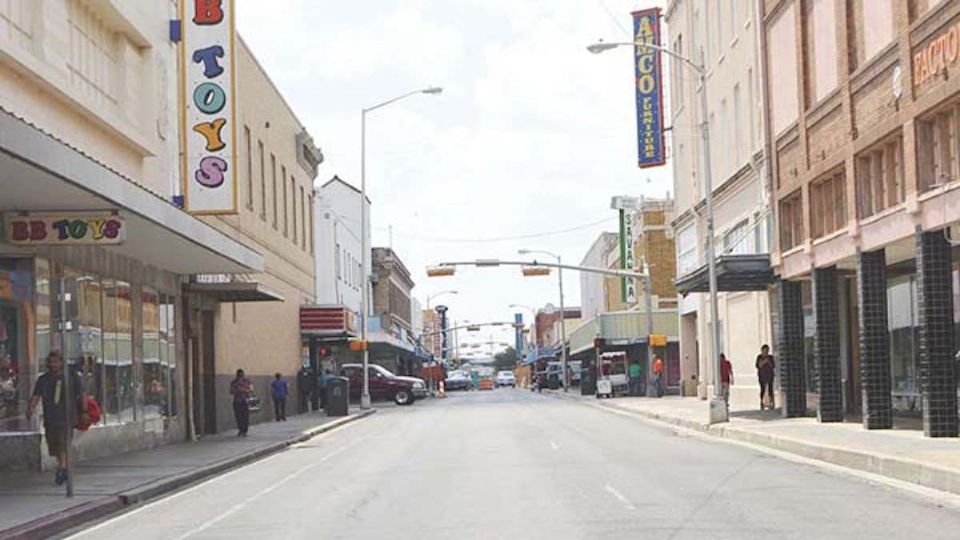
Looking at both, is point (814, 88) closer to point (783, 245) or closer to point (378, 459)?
point (783, 245)

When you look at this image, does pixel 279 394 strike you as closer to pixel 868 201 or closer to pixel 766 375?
pixel 766 375

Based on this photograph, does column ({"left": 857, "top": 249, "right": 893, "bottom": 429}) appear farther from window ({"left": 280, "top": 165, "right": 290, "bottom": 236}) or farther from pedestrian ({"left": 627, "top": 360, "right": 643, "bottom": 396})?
pedestrian ({"left": 627, "top": 360, "right": 643, "bottom": 396})

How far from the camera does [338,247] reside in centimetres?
7044

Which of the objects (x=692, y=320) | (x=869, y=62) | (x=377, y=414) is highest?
(x=869, y=62)

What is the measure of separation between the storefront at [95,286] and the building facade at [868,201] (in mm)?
12644

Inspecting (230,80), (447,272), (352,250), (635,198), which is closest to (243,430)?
(230,80)

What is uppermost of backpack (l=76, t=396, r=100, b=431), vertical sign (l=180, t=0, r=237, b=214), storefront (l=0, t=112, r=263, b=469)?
vertical sign (l=180, t=0, r=237, b=214)

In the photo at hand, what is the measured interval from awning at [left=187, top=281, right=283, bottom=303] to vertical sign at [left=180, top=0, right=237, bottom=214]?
346 cm

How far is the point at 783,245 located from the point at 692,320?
21.2 meters

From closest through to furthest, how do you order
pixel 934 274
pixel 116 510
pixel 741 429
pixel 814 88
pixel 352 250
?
pixel 116 510
pixel 934 274
pixel 741 429
pixel 814 88
pixel 352 250

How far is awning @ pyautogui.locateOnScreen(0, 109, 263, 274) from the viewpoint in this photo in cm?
1431

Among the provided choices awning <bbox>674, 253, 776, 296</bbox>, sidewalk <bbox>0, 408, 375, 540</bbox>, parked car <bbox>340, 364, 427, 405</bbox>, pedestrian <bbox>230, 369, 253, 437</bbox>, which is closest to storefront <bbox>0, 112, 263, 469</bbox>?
sidewalk <bbox>0, 408, 375, 540</bbox>

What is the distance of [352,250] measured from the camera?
7819 centimetres

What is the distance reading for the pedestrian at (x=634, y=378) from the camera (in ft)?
196
